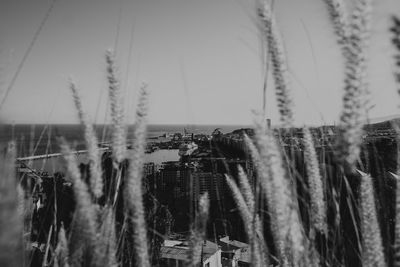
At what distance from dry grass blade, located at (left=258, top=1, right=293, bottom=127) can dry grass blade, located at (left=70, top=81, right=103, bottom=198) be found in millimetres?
660

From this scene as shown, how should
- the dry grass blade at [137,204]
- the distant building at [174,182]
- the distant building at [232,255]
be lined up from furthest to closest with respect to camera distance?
the distant building at [174,182]
the distant building at [232,255]
the dry grass blade at [137,204]

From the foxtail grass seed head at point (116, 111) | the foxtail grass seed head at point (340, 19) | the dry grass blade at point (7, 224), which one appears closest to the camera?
the dry grass blade at point (7, 224)

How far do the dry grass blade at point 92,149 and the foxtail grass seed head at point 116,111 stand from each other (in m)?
0.07

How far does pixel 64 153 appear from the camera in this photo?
986mm

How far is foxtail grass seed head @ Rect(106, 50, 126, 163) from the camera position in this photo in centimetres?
113

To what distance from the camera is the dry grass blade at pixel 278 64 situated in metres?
0.97

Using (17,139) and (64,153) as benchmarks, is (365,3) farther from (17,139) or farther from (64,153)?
(17,139)

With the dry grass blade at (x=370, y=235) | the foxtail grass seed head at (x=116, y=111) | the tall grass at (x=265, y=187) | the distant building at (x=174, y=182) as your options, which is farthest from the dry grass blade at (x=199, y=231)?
the distant building at (x=174, y=182)

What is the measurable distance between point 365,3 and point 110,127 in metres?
0.95

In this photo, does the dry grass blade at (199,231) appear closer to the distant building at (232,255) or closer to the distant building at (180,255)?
the distant building at (180,255)

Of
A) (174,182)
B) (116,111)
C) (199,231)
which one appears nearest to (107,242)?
(199,231)

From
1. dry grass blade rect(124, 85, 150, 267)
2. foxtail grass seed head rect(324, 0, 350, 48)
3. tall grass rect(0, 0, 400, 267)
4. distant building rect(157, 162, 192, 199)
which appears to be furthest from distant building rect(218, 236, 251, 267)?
foxtail grass seed head rect(324, 0, 350, 48)

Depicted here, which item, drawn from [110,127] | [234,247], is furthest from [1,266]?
[234,247]

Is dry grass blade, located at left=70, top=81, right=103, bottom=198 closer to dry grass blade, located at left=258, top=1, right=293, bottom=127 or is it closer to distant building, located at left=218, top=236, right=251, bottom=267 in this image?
dry grass blade, located at left=258, top=1, right=293, bottom=127
